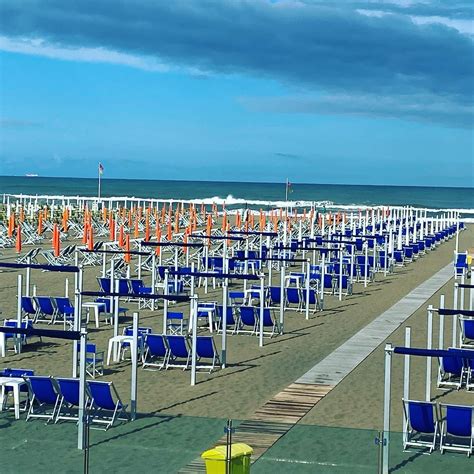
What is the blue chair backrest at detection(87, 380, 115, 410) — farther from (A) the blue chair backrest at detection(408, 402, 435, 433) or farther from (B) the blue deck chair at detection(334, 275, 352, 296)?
(B) the blue deck chair at detection(334, 275, 352, 296)

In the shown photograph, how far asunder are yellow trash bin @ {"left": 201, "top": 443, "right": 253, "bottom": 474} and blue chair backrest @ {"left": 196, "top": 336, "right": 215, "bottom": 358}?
16.7 ft

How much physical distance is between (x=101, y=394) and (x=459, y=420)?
3.47 meters

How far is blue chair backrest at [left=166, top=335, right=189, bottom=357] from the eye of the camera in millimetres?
12781

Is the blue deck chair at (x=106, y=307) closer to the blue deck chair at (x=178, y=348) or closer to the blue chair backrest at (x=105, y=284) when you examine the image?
the blue chair backrest at (x=105, y=284)

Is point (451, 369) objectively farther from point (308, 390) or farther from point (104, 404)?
point (104, 404)

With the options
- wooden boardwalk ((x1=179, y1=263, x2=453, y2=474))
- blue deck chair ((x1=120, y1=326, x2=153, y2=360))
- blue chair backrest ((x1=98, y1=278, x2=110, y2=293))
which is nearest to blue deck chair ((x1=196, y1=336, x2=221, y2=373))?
blue deck chair ((x1=120, y1=326, x2=153, y2=360))

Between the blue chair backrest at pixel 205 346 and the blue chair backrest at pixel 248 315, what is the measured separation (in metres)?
2.91

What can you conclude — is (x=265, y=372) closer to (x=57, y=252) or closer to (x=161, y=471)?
(x=161, y=471)

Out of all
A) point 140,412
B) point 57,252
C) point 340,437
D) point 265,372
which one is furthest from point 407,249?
point 340,437

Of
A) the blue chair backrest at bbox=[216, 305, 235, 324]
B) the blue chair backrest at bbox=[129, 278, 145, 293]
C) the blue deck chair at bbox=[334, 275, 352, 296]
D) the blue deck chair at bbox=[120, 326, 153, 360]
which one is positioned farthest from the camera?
the blue deck chair at bbox=[334, 275, 352, 296]

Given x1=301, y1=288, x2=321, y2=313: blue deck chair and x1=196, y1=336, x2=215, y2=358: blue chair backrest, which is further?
x1=301, y1=288, x2=321, y2=313: blue deck chair

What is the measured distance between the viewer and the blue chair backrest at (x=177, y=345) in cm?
1278

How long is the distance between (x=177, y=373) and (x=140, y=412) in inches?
93.2

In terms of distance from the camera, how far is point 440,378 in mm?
12367
